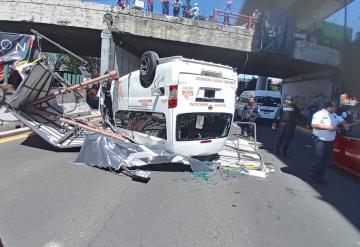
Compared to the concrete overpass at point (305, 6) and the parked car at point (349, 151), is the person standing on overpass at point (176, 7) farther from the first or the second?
the parked car at point (349, 151)

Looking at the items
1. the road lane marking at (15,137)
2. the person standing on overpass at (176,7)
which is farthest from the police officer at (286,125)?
the person standing on overpass at (176,7)

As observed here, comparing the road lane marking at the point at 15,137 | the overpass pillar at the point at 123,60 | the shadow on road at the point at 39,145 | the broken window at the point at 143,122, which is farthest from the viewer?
the overpass pillar at the point at 123,60

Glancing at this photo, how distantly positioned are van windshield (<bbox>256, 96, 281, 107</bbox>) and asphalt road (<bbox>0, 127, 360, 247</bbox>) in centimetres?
1665

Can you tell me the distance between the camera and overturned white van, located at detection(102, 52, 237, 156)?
26.0 ft

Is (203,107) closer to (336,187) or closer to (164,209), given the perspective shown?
(336,187)

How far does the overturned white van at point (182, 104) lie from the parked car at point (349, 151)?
277cm

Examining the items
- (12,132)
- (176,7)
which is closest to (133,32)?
(176,7)

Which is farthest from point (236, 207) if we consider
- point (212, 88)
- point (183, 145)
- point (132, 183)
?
point (212, 88)

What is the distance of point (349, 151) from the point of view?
9.37m

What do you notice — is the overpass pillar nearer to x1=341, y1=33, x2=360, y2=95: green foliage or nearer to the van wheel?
x1=341, y1=33, x2=360, y2=95: green foliage

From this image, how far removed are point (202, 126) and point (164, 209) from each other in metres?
3.37

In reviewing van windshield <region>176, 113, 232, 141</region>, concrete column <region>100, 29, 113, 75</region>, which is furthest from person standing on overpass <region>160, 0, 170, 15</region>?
van windshield <region>176, 113, 232, 141</region>

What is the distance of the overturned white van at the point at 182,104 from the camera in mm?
7914

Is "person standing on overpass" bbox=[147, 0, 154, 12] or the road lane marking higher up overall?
"person standing on overpass" bbox=[147, 0, 154, 12]
